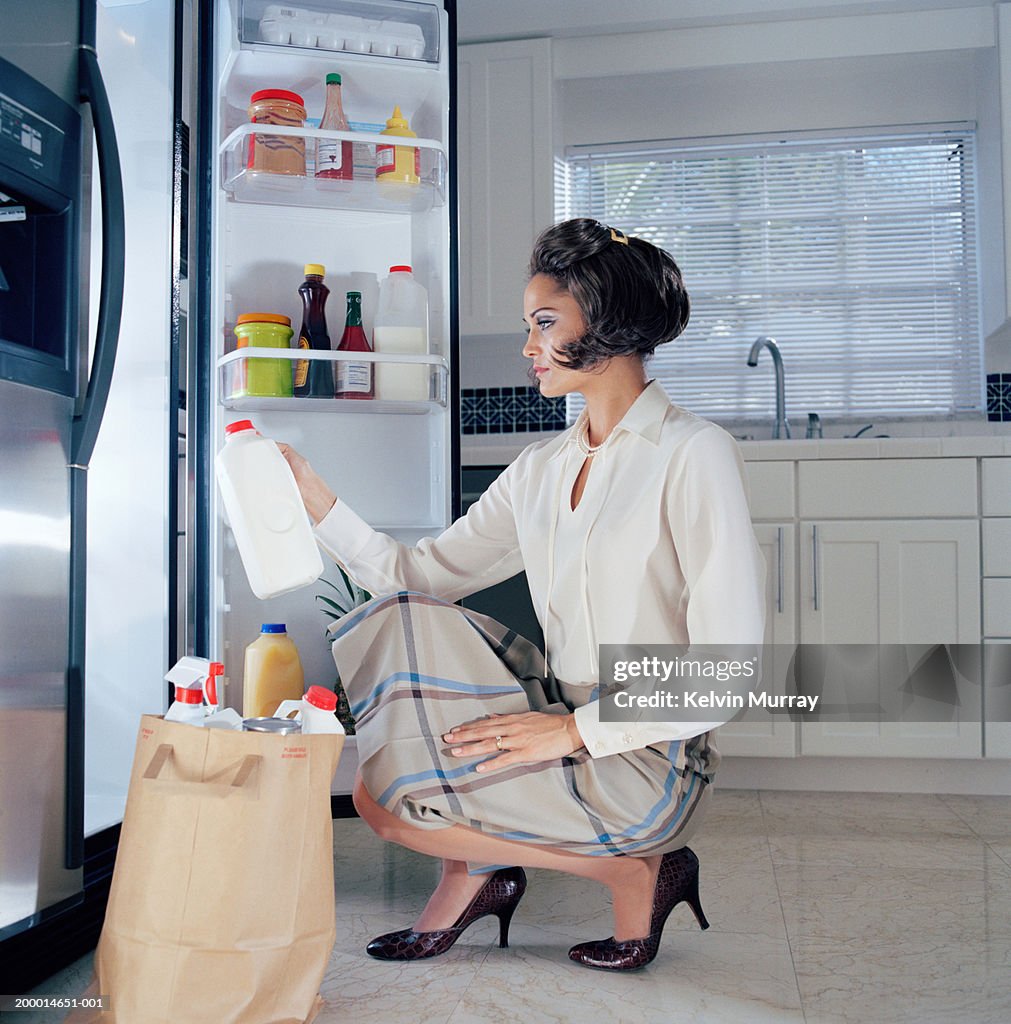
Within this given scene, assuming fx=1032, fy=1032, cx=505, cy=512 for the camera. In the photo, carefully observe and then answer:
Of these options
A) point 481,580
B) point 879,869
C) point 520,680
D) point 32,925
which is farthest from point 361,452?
point 879,869

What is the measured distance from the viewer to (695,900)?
1.49 m

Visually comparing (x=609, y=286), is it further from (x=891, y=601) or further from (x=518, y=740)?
(x=891, y=601)

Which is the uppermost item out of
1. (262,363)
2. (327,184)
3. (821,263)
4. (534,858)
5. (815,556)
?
(821,263)

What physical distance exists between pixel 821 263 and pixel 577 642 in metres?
2.21

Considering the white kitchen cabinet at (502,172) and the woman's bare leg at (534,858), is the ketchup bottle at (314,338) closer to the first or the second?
the woman's bare leg at (534,858)

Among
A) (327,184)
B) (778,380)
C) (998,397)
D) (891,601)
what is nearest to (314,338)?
(327,184)

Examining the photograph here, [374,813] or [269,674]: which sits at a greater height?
[269,674]

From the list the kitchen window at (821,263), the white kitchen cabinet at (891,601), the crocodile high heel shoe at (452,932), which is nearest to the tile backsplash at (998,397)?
the kitchen window at (821,263)

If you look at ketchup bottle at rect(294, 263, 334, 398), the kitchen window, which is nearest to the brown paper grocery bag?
ketchup bottle at rect(294, 263, 334, 398)

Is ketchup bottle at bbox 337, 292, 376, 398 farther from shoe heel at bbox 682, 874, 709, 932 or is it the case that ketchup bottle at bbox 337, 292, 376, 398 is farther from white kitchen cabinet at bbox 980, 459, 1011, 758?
white kitchen cabinet at bbox 980, 459, 1011, 758

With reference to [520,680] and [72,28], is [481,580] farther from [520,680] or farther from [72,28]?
[72,28]

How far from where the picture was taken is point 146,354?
1.61 metres

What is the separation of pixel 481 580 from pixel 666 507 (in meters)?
0.40

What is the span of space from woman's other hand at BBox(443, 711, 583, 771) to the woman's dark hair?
0.51 metres
